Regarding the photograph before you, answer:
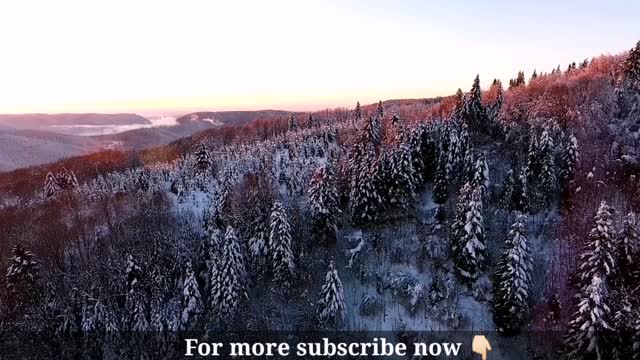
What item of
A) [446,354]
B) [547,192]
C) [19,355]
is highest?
[547,192]

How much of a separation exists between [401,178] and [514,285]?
53.8 ft

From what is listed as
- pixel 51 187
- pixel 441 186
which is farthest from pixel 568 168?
pixel 51 187

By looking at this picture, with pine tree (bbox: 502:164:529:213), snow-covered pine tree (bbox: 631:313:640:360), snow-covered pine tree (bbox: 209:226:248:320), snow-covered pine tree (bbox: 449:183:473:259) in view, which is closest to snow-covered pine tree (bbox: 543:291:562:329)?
snow-covered pine tree (bbox: 449:183:473:259)

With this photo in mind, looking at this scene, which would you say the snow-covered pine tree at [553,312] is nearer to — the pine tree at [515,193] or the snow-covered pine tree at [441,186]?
the pine tree at [515,193]

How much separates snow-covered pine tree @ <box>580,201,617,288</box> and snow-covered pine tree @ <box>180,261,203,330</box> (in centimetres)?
2977

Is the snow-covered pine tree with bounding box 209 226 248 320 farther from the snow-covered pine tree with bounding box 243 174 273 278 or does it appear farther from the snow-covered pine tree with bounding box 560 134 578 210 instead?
the snow-covered pine tree with bounding box 560 134 578 210

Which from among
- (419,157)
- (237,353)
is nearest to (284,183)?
(419,157)

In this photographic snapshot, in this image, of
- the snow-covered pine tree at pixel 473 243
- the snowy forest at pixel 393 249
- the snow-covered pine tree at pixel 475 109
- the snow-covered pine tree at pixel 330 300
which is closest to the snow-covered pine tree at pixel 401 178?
the snowy forest at pixel 393 249

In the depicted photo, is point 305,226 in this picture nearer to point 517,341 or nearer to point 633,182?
point 517,341

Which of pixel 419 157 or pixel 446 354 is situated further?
pixel 419 157

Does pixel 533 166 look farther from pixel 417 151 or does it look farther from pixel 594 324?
pixel 594 324

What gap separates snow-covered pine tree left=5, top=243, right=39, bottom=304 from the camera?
135ft

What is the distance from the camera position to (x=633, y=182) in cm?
4391

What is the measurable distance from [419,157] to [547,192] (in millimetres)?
13847
